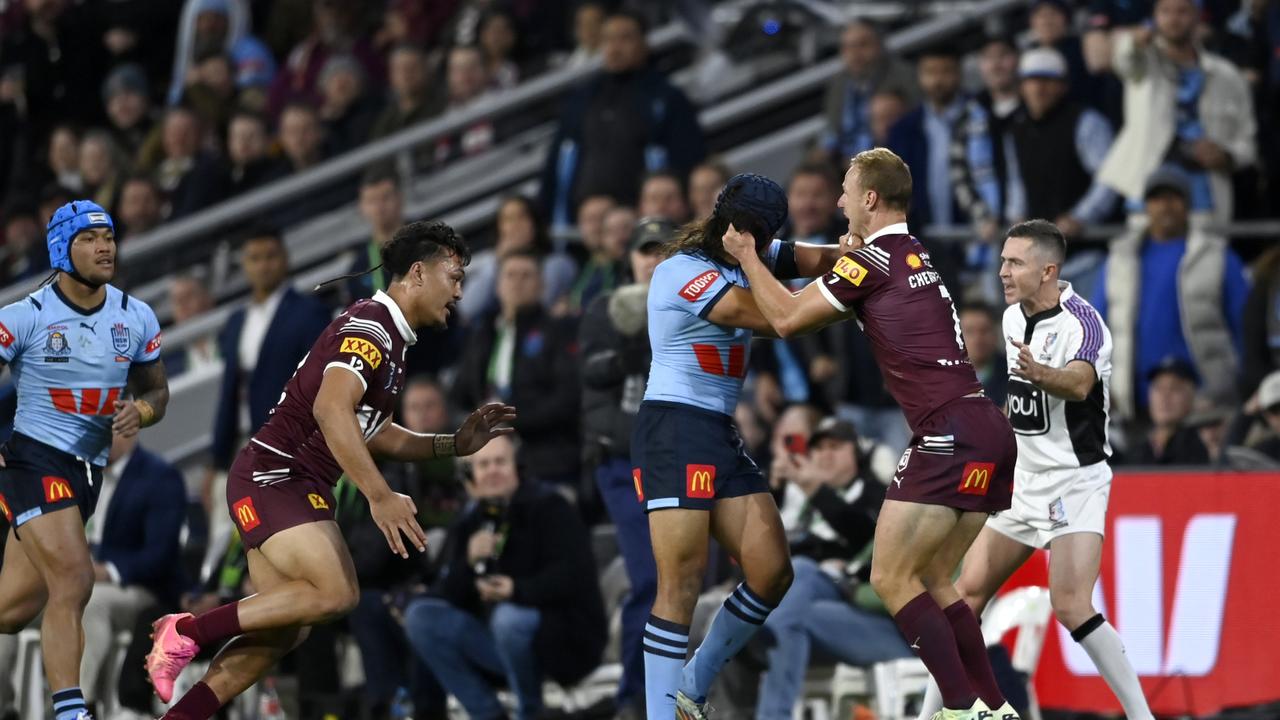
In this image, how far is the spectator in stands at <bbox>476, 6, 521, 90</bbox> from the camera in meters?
16.3

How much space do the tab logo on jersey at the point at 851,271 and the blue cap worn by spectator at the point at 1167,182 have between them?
4502mm

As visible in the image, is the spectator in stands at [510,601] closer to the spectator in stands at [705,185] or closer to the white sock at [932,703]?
the spectator in stands at [705,185]

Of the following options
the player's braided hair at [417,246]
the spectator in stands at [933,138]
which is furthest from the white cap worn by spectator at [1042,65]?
the player's braided hair at [417,246]

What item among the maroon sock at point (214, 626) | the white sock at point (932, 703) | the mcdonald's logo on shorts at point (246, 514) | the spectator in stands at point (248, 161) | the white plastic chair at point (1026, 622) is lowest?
the white sock at point (932, 703)

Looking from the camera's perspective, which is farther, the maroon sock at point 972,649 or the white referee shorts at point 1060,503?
the white referee shorts at point 1060,503

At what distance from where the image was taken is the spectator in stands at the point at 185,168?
1593 centimetres

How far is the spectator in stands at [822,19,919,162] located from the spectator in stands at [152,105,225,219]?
4.80 m

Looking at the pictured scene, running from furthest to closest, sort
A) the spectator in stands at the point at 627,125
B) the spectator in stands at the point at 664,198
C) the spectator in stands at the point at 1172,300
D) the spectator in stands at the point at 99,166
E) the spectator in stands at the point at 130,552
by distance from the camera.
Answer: the spectator in stands at the point at 99,166 → the spectator in stands at the point at 627,125 → the spectator in stands at the point at 664,198 → the spectator in stands at the point at 1172,300 → the spectator in stands at the point at 130,552

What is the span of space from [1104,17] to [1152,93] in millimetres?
1280

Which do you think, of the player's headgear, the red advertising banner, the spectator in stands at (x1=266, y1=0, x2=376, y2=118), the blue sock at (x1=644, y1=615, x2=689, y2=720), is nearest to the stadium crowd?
the red advertising banner

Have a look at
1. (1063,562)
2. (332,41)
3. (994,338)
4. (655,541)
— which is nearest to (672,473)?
(655,541)

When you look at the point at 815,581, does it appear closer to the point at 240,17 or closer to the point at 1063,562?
the point at 1063,562

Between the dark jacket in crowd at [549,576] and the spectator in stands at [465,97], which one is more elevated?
the spectator in stands at [465,97]

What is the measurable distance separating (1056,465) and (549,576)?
3.15 metres
